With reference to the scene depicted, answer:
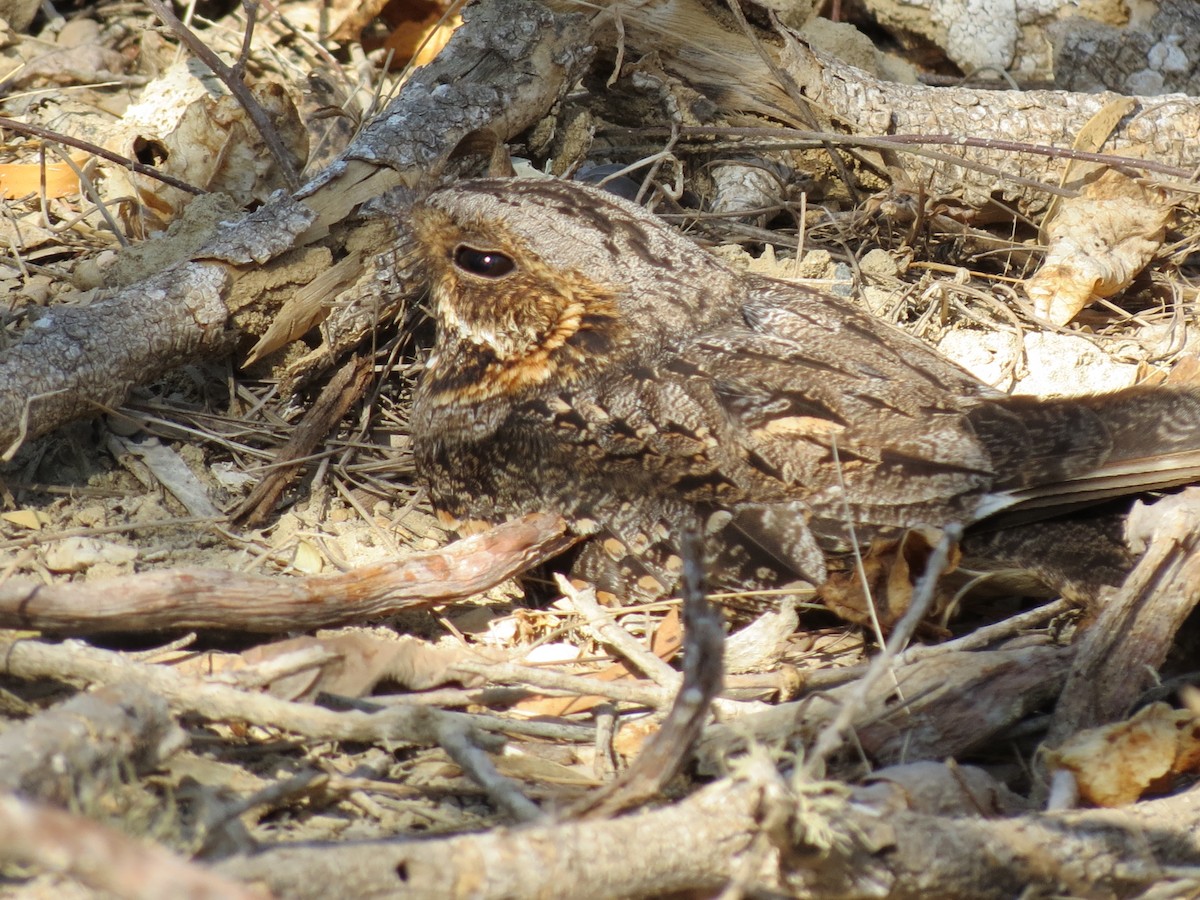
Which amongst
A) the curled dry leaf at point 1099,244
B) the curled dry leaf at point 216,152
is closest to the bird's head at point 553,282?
the curled dry leaf at point 216,152

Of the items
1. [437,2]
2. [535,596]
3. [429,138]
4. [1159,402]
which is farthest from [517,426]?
[437,2]

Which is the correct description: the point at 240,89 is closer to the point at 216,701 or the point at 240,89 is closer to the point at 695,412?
the point at 695,412

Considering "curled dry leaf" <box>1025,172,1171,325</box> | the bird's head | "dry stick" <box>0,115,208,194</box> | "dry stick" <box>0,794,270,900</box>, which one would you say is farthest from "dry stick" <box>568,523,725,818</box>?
"dry stick" <box>0,115,208,194</box>

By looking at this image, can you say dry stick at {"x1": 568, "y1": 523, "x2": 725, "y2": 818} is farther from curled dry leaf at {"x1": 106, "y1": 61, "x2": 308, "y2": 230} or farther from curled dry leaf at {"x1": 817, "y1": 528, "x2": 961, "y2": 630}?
curled dry leaf at {"x1": 106, "y1": 61, "x2": 308, "y2": 230}

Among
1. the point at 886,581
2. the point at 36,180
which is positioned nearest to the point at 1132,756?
the point at 886,581

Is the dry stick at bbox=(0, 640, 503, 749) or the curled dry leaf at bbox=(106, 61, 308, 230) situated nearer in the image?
the dry stick at bbox=(0, 640, 503, 749)

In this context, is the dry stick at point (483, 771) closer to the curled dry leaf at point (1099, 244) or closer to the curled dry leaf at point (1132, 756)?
the curled dry leaf at point (1132, 756)

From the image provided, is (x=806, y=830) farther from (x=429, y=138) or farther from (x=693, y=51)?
(x=693, y=51)
